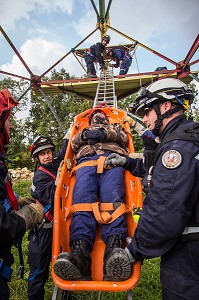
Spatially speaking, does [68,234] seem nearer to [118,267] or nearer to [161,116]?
[118,267]

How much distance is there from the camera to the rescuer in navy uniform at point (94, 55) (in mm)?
9016

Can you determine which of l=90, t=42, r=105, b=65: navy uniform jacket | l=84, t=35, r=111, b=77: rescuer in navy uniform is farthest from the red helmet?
l=90, t=42, r=105, b=65: navy uniform jacket

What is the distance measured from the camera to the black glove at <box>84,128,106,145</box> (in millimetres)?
3281

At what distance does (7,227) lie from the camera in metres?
1.47

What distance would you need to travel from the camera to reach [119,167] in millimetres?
2875

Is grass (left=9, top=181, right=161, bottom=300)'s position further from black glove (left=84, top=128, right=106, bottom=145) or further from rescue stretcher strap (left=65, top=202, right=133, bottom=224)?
black glove (left=84, top=128, right=106, bottom=145)

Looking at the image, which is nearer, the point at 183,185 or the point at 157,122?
the point at 183,185

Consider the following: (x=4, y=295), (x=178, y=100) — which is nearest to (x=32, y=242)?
(x=4, y=295)

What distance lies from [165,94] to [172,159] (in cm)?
56

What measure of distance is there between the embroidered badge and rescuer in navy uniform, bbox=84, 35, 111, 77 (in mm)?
8057

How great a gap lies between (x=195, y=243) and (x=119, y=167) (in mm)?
1484

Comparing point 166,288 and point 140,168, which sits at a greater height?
point 140,168

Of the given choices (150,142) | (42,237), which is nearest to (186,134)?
(150,142)

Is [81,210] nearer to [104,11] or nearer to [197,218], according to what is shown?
[197,218]
